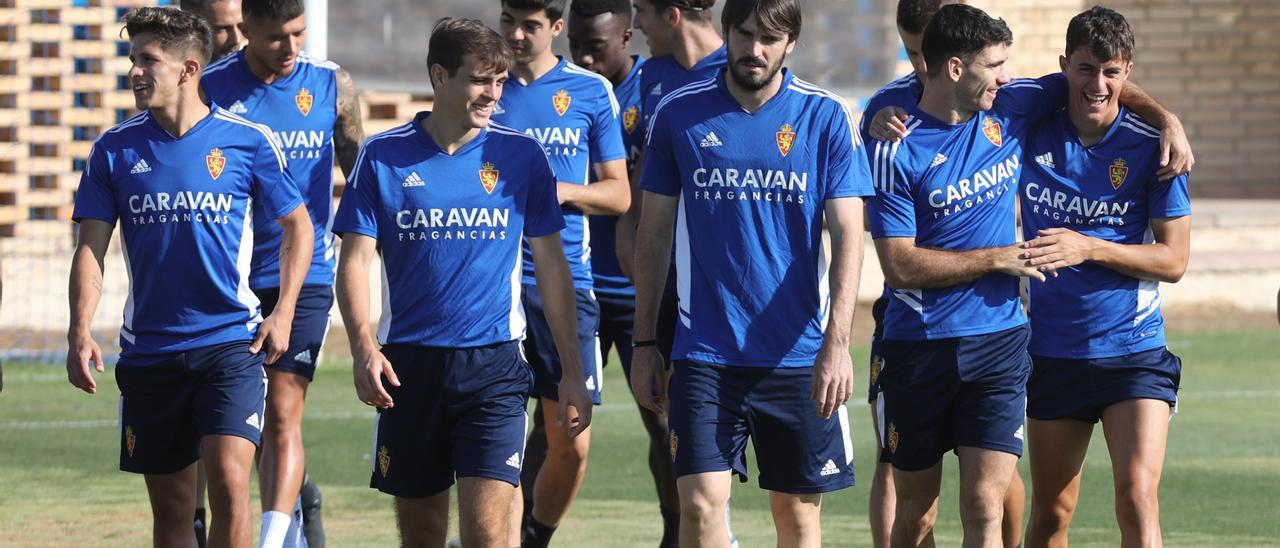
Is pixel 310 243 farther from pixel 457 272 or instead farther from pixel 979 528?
pixel 979 528

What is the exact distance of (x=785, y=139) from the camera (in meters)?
5.78

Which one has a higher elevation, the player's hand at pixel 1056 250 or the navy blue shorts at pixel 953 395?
the player's hand at pixel 1056 250

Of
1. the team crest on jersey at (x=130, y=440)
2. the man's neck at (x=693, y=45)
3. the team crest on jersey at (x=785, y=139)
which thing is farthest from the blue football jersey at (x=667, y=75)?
the team crest on jersey at (x=130, y=440)

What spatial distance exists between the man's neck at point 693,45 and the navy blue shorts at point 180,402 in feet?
7.63

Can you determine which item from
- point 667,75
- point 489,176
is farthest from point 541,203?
point 667,75

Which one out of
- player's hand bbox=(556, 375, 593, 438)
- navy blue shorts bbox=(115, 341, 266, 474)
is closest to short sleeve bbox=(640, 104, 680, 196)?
player's hand bbox=(556, 375, 593, 438)

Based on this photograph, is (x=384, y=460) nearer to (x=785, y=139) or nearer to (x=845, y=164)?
(x=785, y=139)

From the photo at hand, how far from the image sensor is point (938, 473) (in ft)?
20.6

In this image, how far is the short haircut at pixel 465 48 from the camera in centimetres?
582

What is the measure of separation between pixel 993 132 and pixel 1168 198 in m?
0.64

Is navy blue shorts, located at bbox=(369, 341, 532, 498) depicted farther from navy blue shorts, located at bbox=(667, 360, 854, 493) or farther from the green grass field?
the green grass field

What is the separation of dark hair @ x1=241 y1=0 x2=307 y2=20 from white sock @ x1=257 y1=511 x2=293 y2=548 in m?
1.94

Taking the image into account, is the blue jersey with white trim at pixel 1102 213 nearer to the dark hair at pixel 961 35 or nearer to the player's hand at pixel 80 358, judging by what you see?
the dark hair at pixel 961 35

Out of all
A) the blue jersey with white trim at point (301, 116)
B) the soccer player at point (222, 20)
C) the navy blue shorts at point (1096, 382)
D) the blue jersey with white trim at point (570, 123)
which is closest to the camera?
the navy blue shorts at point (1096, 382)
